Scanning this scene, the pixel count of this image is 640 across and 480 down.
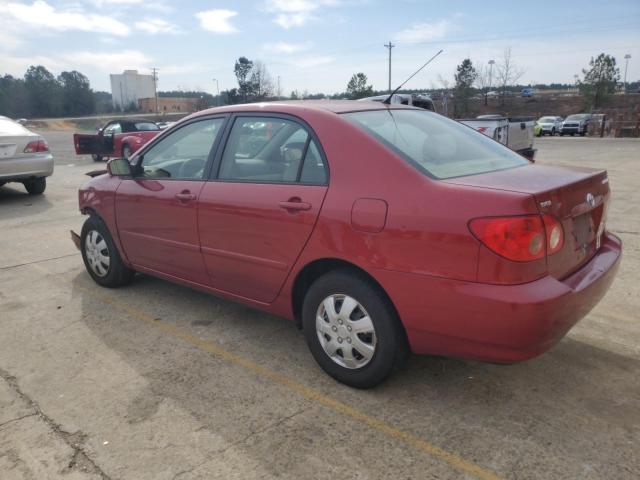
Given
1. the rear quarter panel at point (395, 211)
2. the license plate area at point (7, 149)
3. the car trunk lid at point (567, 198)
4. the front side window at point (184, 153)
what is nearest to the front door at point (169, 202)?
the front side window at point (184, 153)

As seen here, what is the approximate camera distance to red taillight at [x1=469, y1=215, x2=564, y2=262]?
7.63 feet

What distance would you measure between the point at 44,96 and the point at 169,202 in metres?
104

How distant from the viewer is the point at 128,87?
11875cm

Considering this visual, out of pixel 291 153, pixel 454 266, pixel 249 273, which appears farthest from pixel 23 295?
pixel 454 266

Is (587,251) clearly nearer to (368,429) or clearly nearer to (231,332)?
(368,429)

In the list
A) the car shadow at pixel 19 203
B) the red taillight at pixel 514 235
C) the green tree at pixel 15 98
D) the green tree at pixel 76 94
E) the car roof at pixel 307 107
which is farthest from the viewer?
the green tree at pixel 76 94

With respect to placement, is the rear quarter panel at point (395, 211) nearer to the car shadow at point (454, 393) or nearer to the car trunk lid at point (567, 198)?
the car trunk lid at point (567, 198)

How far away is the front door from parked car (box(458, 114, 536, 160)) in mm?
8142

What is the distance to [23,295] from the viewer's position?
4727mm

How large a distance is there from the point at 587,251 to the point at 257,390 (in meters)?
1.97

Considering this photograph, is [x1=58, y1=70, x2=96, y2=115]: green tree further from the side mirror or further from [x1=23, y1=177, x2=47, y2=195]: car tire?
the side mirror

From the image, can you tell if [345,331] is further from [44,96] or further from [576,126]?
[44,96]

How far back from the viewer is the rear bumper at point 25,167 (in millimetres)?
9250

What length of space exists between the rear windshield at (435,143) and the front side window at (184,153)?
1.16m
